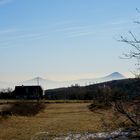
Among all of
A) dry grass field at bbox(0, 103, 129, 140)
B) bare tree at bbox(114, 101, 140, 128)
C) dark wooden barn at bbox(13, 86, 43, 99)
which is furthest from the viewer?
dark wooden barn at bbox(13, 86, 43, 99)

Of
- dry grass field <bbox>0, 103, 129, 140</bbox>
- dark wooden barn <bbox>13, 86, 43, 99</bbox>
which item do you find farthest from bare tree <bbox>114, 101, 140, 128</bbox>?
dark wooden barn <bbox>13, 86, 43, 99</bbox>

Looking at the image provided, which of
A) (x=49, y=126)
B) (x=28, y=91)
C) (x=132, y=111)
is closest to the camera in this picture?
(x=132, y=111)

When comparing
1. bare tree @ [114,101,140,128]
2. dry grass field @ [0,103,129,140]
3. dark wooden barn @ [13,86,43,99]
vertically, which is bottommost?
dry grass field @ [0,103,129,140]

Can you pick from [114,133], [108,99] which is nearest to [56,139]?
[114,133]

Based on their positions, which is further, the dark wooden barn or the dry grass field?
the dark wooden barn

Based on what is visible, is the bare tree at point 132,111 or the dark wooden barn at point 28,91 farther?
the dark wooden barn at point 28,91

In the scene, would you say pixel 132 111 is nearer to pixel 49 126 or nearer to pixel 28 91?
pixel 49 126

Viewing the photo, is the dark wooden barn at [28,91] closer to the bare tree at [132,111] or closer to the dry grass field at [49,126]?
the dry grass field at [49,126]

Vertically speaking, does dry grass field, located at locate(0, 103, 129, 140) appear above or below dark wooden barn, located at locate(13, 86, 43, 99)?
below

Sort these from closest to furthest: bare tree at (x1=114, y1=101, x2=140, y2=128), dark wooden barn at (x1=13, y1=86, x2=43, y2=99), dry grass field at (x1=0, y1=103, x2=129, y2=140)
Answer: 1. bare tree at (x1=114, y1=101, x2=140, y2=128)
2. dry grass field at (x1=0, y1=103, x2=129, y2=140)
3. dark wooden barn at (x1=13, y1=86, x2=43, y2=99)

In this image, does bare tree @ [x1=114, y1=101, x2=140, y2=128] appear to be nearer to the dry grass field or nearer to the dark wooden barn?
the dry grass field

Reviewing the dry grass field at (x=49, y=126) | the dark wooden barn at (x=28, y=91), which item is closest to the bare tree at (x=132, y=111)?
the dry grass field at (x=49, y=126)

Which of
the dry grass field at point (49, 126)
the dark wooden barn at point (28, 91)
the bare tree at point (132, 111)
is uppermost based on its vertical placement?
the dark wooden barn at point (28, 91)

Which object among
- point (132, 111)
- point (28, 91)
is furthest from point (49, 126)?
point (28, 91)
